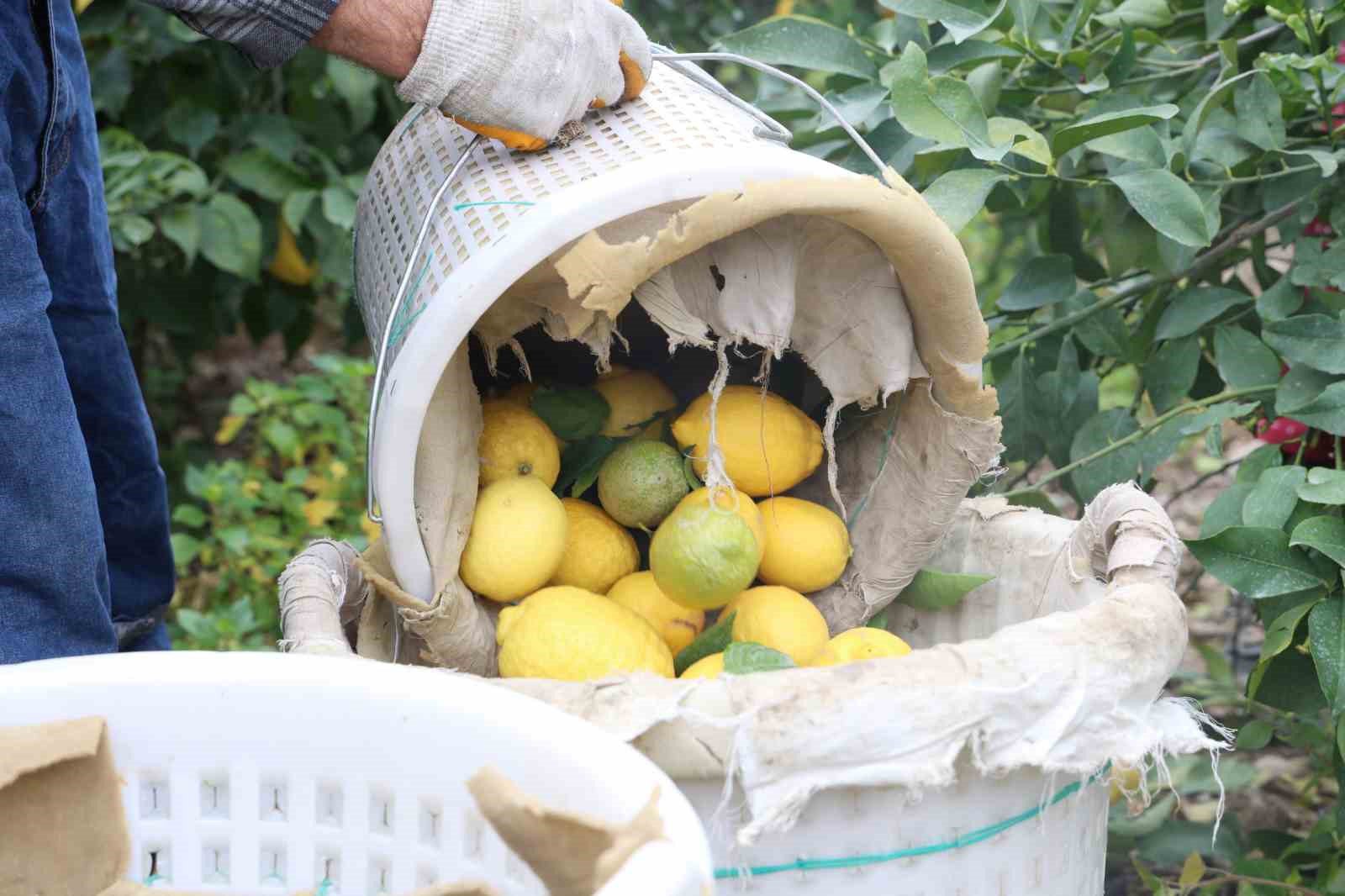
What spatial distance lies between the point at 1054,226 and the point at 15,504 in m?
1.08

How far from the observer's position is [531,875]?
0.70 metres

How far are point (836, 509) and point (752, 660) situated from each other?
36cm

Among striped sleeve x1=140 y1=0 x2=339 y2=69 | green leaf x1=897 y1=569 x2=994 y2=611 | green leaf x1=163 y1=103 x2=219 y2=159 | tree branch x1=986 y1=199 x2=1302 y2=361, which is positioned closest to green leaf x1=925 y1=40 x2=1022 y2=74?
tree branch x1=986 y1=199 x2=1302 y2=361

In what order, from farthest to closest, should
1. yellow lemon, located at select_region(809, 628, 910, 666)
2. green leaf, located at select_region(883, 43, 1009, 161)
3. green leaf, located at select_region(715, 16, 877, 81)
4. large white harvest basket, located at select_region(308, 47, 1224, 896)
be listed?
green leaf, located at select_region(715, 16, 877, 81)
green leaf, located at select_region(883, 43, 1009, 161)
yellow lemon, located at select_region(809, 628, 910, 666)
large white harvest basket, located at select_region(308, 47, 1224, 896)

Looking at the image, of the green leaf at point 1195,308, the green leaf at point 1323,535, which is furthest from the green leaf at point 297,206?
the green leaf at point 1323,535

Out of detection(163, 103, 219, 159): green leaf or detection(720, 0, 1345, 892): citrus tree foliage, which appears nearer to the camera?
detection(720, 0, 1345, 892): citrus tree foliage

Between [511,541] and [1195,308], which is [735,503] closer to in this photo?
[511,541]

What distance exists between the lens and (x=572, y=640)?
1.05 m

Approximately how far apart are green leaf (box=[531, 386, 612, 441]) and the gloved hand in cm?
27

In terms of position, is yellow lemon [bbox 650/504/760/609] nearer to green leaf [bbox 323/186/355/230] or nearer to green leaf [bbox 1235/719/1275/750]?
green leaf [bbox 1235/719/1275/750]

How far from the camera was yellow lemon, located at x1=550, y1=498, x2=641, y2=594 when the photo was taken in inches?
48.1

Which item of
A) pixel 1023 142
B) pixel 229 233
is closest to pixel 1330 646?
pixel 1023 142

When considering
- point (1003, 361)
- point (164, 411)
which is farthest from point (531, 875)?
point (164, 411)

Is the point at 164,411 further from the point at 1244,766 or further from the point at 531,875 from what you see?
the point at 531,875
